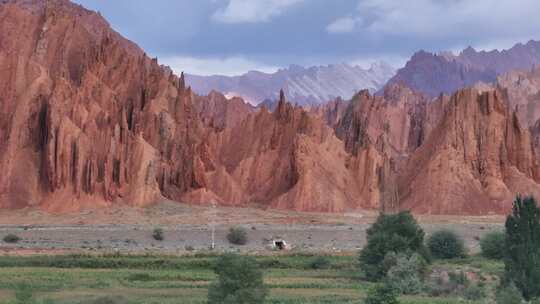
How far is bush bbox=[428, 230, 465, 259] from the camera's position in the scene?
7669cm

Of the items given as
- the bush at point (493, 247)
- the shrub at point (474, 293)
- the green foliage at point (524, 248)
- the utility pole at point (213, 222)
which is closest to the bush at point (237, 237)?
the utility pole at point (213, 222)

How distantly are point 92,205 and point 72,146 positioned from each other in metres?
7.20

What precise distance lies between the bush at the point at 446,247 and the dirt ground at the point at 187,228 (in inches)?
282

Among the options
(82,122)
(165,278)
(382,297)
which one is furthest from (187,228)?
(382,297)

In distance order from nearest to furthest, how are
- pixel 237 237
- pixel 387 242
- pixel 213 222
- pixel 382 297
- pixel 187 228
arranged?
1. pixel 382 297
2. pixel 387 242
3. pixel 237 237
4. pixel 187 228
5. pixel 213 222

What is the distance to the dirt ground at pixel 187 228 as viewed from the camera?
84562 millimetres

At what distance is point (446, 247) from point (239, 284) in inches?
1369

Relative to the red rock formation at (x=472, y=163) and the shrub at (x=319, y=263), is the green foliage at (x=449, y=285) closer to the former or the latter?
the shrub at (x=319, y=263)

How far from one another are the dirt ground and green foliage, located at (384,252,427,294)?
61.8ft

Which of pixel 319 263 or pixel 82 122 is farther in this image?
pixel 82 122

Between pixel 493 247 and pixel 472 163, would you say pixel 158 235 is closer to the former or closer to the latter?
pixel 493 247

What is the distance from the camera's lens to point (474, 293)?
177ft

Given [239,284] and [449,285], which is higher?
[239,284]

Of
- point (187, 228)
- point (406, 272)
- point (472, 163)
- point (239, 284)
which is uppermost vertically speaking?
A: point (472, 163)
